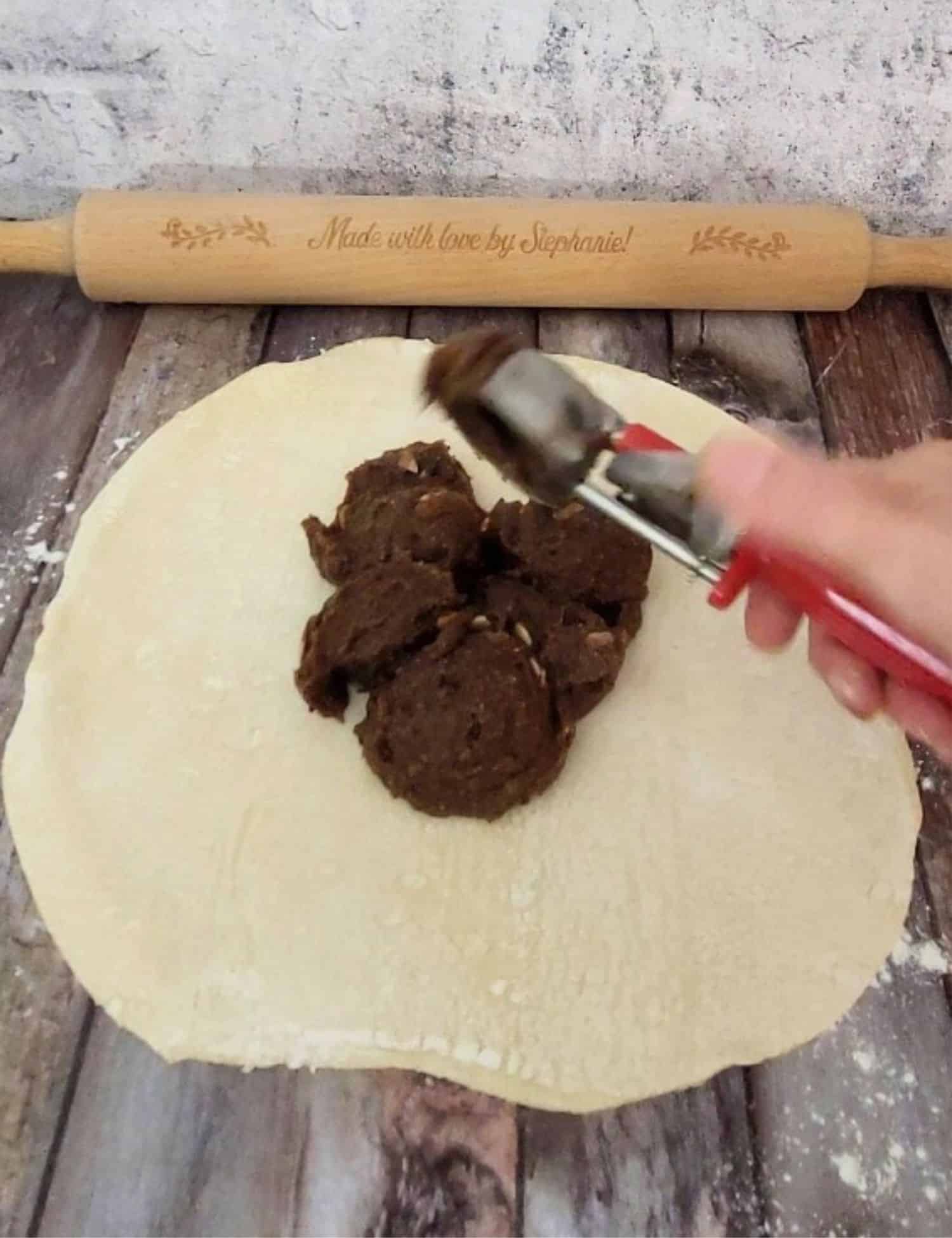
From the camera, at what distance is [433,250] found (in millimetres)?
1483

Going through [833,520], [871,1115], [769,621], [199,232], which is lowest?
[871,1115]

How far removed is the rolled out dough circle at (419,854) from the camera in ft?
3.10

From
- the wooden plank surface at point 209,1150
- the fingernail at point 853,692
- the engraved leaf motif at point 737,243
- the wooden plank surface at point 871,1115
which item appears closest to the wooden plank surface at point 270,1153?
the wooden plank surface at point 209,1150

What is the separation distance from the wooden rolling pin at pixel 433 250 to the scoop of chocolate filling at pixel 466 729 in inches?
25.5

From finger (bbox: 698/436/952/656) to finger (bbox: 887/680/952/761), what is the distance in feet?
0.58

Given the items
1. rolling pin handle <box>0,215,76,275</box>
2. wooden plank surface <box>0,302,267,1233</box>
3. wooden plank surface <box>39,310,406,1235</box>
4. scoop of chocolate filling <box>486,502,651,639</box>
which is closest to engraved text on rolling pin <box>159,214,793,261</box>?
rolling pin handle <box>0,215,76,275</box>

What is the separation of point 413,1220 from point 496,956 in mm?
213

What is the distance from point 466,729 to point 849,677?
34 centimetres

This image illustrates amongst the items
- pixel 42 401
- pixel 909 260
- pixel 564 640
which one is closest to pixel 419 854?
pixel 564 640

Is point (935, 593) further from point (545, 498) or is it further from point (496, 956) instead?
point (496, 956)

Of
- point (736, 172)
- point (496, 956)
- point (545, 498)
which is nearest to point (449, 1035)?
point (496, 956)

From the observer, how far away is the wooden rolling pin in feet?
4.84

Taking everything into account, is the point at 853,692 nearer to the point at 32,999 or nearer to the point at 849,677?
the point at 849,677

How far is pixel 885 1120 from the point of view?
956 millimetres
